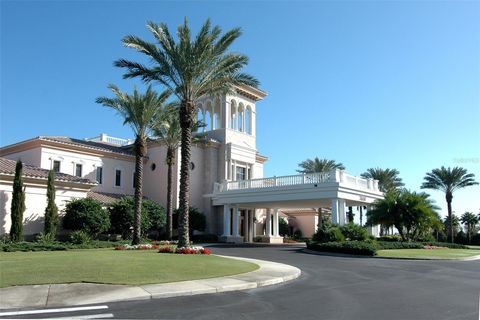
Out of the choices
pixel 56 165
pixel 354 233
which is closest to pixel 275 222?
pixel 354 233

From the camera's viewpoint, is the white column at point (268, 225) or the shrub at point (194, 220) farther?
the white column at point (268, 225)

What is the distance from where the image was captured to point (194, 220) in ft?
136

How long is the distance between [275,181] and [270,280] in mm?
24406

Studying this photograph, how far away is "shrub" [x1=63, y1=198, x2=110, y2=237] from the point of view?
31953 millimetres

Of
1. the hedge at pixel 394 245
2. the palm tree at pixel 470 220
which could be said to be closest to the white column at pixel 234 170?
the hedge at pixel 394 245

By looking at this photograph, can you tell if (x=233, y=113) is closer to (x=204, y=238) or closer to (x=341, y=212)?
(x=204, y=238)

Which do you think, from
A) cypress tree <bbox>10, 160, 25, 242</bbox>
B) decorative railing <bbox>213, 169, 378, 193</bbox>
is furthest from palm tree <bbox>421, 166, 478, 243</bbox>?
cypress tree <bbox>10, 160, 25, 242</bbox>

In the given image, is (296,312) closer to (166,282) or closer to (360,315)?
(360,315)

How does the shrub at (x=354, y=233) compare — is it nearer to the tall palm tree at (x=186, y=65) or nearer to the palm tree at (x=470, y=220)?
the tall palm tree at (x=186, y=65)

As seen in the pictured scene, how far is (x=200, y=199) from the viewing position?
44.7 m

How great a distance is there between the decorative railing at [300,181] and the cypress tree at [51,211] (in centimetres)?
1525

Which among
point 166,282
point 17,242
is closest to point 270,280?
point 166,282

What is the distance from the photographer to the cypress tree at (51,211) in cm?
3022

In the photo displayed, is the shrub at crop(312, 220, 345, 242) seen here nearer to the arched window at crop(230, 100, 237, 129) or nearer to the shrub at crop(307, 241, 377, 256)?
the shrub at crop(307, 241, 377, 256)
